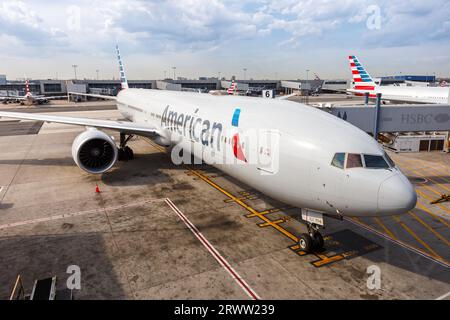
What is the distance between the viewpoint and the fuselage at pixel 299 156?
860cm

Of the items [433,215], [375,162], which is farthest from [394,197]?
[433,215]

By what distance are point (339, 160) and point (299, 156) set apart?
4.15 ft

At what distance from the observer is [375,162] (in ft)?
29.5

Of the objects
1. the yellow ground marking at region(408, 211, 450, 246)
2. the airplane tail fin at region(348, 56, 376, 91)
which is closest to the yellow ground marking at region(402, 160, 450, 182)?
the yellow ground marking at region(408, 211, 450, 246)

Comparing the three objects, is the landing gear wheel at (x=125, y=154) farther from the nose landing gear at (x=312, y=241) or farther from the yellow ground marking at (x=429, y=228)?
the yellow ground marking at (x=429, y=228)

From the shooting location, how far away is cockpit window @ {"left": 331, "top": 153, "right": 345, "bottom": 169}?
9.06 m

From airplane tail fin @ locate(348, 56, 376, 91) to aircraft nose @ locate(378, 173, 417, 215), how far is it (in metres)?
54.4

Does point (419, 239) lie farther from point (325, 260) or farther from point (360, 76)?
point (360, 76)

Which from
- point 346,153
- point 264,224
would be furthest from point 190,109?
point 346,153

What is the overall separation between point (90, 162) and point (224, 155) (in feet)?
31.7

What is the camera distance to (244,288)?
30.1 feet

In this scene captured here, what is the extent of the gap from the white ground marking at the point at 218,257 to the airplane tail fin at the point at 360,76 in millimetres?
52823

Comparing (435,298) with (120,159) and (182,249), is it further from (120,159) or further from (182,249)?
(120,159)

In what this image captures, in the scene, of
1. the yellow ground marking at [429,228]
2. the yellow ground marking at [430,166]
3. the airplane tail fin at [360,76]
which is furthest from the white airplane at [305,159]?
the airplane tail fin at [360,76]
